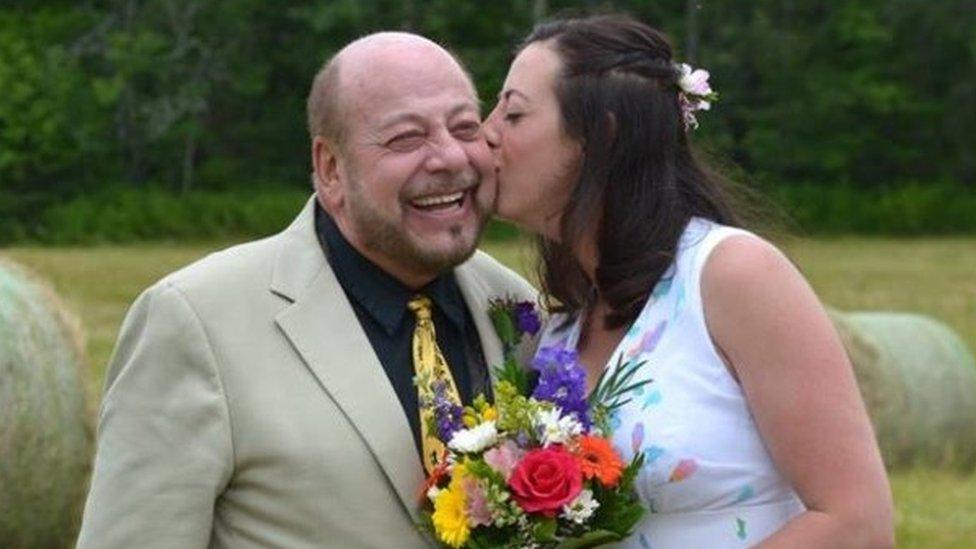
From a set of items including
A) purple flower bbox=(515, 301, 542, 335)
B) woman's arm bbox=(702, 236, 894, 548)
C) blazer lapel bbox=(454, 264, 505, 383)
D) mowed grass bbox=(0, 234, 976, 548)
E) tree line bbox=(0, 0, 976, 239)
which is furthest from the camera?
tree line bbox=(0, 0, 976, 239)

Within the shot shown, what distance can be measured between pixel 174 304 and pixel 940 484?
788 centimetres

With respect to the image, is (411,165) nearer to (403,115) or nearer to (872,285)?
(403,115)

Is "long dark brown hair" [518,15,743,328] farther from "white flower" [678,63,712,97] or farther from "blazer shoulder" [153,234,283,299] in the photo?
"blazer shoulder" [153,234,283,299]

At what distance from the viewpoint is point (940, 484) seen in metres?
11.5

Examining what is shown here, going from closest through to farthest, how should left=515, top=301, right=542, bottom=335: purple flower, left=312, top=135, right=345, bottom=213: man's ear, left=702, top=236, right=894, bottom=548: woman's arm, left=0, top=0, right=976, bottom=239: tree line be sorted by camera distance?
left=702, top=236, right=894, bottom=548: woman's arm → left=312, top=135, right=345, bottom=213: man's ear → left=515, top=301, right=542, bottom=335: purple flower → left=0, top=0, right=976, bottom=239: tree line

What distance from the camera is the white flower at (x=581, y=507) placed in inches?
162

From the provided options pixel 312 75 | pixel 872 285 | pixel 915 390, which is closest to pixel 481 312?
pixel 915 390

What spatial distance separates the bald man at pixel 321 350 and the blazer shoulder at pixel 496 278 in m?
0.27

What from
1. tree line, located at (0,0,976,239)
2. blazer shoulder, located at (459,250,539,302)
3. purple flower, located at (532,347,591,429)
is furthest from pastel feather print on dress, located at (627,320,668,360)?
tree line, located at (0,0,976,239)

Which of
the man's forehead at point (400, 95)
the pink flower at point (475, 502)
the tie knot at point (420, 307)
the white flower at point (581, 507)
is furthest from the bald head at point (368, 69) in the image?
the white flower at point (581, 507)

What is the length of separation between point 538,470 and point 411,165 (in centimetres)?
60

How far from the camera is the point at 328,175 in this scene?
4414mm

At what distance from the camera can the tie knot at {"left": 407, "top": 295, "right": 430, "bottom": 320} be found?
4402 millimetres

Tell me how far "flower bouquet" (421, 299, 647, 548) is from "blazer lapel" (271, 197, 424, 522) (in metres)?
0.06
